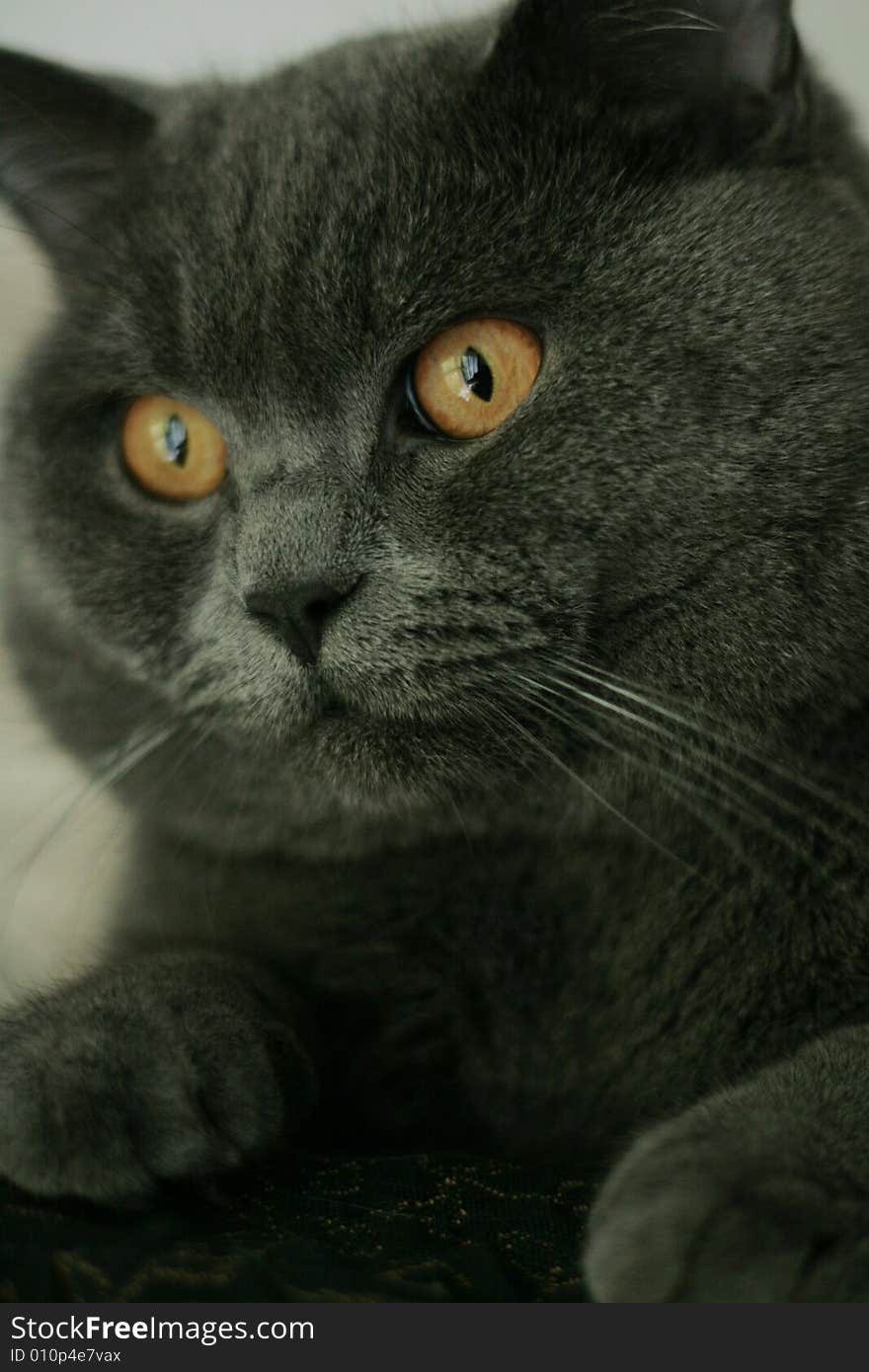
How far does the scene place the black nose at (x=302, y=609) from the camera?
755 mm

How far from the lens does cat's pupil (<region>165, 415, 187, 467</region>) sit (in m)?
0.92

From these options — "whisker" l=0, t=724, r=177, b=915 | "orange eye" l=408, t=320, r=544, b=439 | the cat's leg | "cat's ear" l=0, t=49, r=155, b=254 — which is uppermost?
"cat's ear" l=0, t=49, r=155, b=254

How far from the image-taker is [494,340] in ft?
2.62

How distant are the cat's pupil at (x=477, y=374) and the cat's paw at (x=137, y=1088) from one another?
1.36 feet

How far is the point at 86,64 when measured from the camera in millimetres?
1260

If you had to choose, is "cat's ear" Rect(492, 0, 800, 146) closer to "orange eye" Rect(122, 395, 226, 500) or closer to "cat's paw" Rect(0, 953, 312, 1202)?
"orange eye" Rect(122, 395, 226, 500)

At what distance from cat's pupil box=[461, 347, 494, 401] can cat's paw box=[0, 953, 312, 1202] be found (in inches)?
16.3

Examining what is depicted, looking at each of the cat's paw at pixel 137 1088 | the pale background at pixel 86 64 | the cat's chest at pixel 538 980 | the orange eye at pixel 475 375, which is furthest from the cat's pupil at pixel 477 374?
the pale background at pixel 86 64

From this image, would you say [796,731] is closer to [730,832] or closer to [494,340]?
[730,832]

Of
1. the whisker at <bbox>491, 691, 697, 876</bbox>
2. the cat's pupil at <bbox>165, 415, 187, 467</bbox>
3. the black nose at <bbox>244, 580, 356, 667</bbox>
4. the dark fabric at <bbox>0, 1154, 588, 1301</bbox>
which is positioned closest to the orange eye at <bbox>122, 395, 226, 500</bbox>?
the cat's pupil at <bbox>165, 415, 187, 467</bbox>

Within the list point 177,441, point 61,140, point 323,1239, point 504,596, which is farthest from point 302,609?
point 61,140

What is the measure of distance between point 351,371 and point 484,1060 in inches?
18.0

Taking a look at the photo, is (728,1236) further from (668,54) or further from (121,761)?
(668,54)

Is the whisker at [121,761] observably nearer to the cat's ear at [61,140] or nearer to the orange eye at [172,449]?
the orange eye at [172,449]
